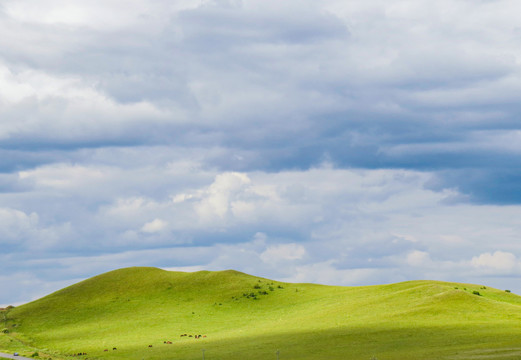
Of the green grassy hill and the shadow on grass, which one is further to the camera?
the green grassy hill

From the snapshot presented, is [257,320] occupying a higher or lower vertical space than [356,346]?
higher

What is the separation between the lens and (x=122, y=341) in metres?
93.8

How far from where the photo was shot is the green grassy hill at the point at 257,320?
226 ft

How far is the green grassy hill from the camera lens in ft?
226

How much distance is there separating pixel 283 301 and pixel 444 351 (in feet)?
200

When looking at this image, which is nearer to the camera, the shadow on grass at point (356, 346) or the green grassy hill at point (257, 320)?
the shadow on grass at point (356, 346)

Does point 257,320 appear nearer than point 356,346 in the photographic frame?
No

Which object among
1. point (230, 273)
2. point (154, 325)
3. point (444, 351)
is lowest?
point (444, 351)

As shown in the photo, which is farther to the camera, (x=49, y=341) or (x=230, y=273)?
(x=230, y=273)

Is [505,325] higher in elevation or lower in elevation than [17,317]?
lower

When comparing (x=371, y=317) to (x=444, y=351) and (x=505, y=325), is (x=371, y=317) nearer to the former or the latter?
(x=505, y=325)

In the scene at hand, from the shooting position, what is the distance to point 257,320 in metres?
105

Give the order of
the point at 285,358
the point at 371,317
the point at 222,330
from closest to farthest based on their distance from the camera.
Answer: the point at 285,358
the point at 371,317
the point at 222,330

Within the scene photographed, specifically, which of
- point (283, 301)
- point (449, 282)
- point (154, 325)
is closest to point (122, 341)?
point (154, 325)
